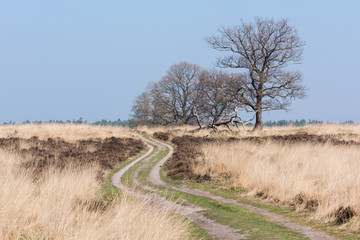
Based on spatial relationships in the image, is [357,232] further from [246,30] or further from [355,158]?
[246,30]

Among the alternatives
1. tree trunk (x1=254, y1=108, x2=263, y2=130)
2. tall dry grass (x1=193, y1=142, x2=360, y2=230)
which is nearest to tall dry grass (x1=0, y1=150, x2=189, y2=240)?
tall dry grass (x1=193, y1=142, x2=360, y2=230)

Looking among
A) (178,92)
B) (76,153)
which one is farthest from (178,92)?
(76,153)

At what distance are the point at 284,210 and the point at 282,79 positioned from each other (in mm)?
30057

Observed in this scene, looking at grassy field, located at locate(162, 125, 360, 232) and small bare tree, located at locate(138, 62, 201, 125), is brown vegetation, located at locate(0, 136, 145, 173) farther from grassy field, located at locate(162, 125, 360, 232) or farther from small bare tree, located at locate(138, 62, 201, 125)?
small bare tree, located at locate(138, 62, 201, 125)

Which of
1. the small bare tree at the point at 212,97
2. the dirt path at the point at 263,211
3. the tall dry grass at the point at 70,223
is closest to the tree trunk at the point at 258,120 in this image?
the small bare tree at the point at 212,97

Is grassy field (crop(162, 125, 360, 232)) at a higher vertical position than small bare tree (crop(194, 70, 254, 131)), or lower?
lower

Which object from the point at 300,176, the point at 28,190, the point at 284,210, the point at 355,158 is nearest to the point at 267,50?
the point at 355,158

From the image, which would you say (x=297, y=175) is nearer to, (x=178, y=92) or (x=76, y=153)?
(x=76, y=153)

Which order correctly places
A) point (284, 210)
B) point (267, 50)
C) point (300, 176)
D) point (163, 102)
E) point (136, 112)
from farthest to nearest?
point (136, 112) → point (163, 102) → point (267, 50) → point (300, 176) → point (284, 210)

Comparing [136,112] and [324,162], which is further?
[136,112]

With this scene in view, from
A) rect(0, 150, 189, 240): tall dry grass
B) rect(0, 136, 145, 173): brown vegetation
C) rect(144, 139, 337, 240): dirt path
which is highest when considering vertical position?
rect(0, 150, 189, 240): tall dry grass

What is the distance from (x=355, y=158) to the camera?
17125mm

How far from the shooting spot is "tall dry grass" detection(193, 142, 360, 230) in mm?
10103

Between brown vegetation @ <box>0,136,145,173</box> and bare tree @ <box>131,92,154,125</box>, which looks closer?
brown vegetation @ <box>0,136,145,173</box>
